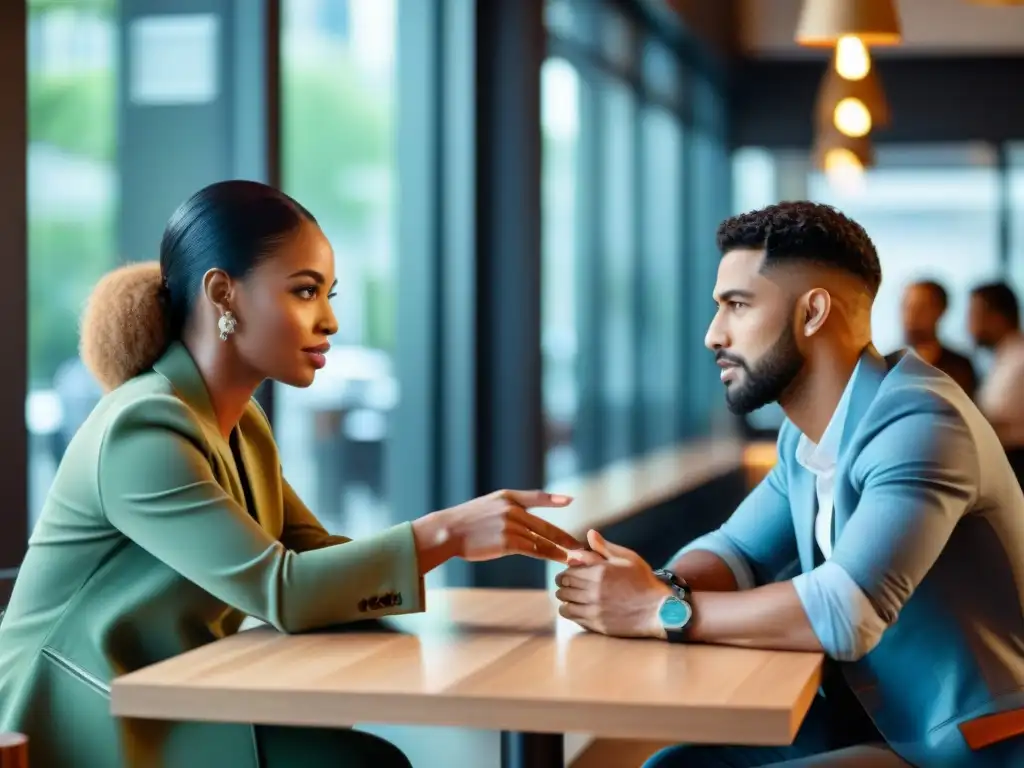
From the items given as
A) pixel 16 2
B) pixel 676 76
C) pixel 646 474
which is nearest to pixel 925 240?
pixel 676 76

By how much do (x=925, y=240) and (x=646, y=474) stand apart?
201 inches

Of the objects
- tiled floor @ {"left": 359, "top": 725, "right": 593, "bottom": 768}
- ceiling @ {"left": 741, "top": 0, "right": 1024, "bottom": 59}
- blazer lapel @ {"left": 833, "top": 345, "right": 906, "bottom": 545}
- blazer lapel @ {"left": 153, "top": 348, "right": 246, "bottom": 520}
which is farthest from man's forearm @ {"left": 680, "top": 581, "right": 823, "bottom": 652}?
ceiling @ {"left": 741, "top": 0, "right": 1024, "bottom": 59}

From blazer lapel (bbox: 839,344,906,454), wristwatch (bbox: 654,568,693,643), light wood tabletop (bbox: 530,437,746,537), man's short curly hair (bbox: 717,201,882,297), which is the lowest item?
light wood tabletop (bbox: 530,437,746,537)

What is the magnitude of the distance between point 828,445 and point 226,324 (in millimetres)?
912

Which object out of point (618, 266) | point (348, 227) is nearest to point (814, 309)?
point (348, 227)

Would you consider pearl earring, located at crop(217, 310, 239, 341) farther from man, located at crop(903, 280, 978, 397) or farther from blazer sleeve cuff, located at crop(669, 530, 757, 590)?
man, located at crop(903, 280, 978, 397)

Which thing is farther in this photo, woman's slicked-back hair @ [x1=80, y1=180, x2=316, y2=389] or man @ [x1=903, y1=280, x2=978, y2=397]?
man @ [x1=903, y1=280, x2=978, y2=397]

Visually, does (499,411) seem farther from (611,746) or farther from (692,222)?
(692,222)

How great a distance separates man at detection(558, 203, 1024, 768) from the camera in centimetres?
202

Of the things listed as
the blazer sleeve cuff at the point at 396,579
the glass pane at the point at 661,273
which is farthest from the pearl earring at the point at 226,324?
the glass pane at the point at 661,273

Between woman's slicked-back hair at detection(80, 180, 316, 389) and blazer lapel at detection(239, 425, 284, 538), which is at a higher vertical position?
woman's slicked-back hair at detection(80, 180, 316, 389)

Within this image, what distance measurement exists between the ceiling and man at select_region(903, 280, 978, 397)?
5061mm

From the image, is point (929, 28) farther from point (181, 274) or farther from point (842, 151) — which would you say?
point (181, 274)

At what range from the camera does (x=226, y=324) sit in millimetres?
2242
